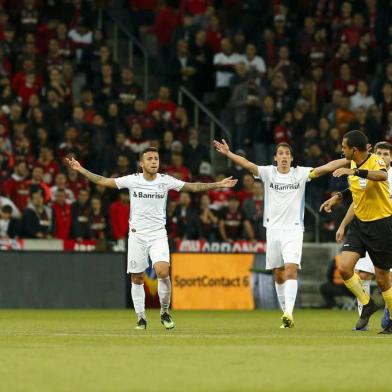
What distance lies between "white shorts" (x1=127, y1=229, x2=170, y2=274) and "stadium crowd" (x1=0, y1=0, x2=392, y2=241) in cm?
859

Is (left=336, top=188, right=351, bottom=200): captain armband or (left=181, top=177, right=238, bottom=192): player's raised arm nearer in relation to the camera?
(left=336, top=188, right=351, bottom=200): captain armband

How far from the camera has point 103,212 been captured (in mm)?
26172

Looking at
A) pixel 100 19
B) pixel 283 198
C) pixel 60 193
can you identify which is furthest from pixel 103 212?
pixel 283 198

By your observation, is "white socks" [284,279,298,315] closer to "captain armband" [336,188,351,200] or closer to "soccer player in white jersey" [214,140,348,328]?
"soccer player in white jersey" [214,140,348,328]

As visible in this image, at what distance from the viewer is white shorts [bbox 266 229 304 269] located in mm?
16797

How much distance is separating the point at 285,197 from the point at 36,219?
9.04 meters

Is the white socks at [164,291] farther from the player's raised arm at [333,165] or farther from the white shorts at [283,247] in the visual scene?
the player's raised arm at [333,165]

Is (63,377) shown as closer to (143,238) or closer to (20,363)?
(20,363)

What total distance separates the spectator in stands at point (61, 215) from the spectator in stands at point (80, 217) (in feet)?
0.33

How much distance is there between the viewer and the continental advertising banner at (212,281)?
25.6m

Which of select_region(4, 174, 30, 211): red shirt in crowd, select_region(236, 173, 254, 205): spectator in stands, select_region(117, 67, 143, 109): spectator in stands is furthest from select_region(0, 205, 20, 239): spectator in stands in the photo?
select_region(236, 173, 254, 205): spectator in stands

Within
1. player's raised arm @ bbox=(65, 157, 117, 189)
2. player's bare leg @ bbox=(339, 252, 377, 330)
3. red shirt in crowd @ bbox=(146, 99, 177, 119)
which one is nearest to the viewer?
player's bare leg @ bbox=(339, 252, 377, 330)

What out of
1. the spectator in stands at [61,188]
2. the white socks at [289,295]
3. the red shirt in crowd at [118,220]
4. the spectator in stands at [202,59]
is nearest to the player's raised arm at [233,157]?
the white socks at [289,295]

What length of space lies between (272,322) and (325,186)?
31.4 feet
